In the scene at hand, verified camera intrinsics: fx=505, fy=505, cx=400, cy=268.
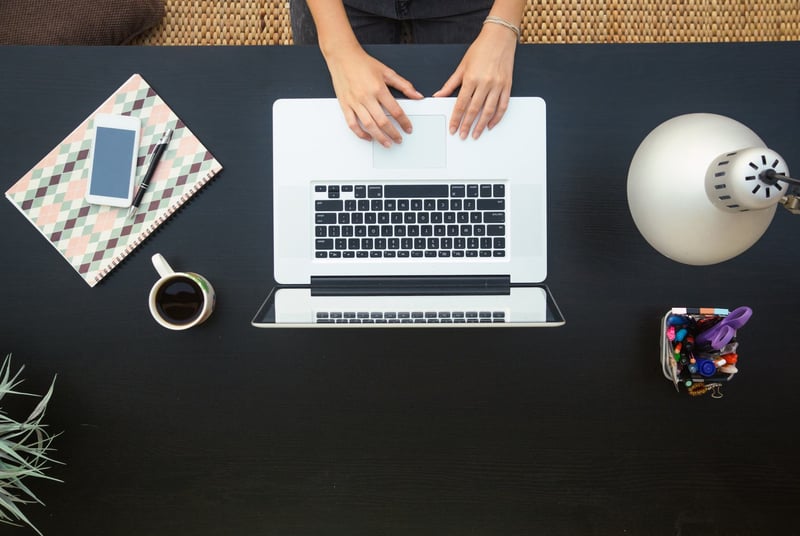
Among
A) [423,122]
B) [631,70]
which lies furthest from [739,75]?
Answer: [423,122]

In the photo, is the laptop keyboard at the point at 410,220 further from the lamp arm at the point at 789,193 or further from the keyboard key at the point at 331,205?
the lamp arm at the point at 789,193

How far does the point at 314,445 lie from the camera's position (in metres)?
0.75

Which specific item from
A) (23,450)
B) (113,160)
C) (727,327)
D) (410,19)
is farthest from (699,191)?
(23,450)

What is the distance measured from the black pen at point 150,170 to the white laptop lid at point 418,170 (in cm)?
17

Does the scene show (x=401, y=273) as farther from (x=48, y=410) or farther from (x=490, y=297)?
(x=48, y=410)

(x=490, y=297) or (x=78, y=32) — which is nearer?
(x=490, y=297)

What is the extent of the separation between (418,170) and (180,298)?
386mm

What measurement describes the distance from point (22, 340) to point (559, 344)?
2.64 feet

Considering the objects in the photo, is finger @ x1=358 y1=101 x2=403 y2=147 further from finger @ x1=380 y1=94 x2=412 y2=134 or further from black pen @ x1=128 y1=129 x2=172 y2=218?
black pen @ x1=128 y1=129 x2=172 y2=218

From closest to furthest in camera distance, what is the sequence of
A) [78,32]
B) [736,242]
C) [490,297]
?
1. [736,242]
2. [490,297]
3. [78,32]

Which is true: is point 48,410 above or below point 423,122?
below

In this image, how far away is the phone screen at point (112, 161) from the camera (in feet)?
2.44

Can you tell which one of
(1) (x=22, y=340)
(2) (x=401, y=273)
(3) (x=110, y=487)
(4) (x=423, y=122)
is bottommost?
(3) (x=110, y=487)

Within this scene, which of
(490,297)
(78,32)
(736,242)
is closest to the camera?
(736,242)
